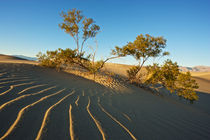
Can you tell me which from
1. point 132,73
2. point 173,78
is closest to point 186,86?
point 173,78

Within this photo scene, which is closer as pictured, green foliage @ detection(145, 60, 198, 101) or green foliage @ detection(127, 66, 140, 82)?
green foliage @ detection(145, 60, 198, 101)

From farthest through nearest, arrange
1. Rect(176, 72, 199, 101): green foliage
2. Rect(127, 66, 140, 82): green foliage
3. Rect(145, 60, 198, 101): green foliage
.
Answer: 1. Rect(127, 66, 140, 82): green foliage
2. Rect(145, 60, 198, 101): green foliage
3. Rect(176, 72, 199, 101): green foliage

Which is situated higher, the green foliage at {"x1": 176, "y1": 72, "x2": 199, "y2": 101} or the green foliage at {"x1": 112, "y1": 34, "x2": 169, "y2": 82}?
the green foliage at {"x1": 112, "y1": 34, "x2": 169, "y2": 82}

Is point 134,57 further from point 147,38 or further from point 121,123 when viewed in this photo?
point 121,123

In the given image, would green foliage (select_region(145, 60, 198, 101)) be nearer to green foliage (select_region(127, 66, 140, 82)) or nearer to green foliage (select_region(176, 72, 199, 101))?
green foliage (select_region(176, 72, 199, 101))

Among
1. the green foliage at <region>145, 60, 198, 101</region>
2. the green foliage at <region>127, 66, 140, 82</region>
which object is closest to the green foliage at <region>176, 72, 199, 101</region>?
the green foliage at <region>145, 60, 198, 101</region>

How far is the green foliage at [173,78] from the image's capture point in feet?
22.5

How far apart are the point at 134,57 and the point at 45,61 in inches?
264

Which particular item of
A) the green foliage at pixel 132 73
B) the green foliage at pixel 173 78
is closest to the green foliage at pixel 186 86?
the green foliage at pixel 173 78

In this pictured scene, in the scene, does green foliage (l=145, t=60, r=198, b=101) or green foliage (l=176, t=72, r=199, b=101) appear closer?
green foliage (l=176, t=72, r=199, b=101)

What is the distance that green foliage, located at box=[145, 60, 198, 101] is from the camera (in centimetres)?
685

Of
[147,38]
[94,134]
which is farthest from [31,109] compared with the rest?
[147,38]

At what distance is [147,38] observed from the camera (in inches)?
347

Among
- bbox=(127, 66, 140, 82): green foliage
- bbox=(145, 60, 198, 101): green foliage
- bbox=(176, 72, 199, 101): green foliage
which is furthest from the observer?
bbox=(127, 66, 140, 82): green foliage
